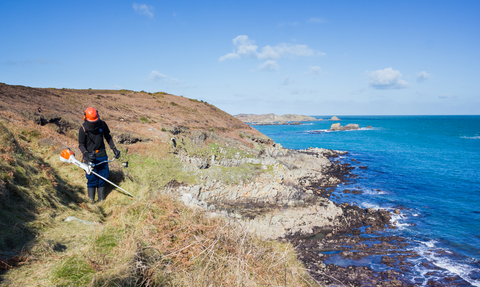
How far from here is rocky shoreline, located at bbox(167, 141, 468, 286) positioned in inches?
464

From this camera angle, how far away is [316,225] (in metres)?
15.7

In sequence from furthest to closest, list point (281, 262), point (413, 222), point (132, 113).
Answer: point (132, 113), point (413, 222), point (281, 262)

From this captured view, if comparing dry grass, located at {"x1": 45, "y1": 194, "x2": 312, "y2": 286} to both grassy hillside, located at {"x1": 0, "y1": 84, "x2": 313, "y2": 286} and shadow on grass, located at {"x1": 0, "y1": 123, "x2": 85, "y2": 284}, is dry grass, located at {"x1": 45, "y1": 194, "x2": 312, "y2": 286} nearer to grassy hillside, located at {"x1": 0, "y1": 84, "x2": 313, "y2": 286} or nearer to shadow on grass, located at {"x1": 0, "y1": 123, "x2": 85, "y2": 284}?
grassy hillside, located at {"x1": 0, "y1": 84, "x2": 313, "y2": 286}

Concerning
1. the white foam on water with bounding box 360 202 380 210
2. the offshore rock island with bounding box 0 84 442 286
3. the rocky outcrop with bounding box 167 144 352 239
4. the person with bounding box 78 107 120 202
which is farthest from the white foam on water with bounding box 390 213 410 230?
the person with bounding box 78 107 120 202

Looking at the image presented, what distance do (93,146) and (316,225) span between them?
47.6 feet

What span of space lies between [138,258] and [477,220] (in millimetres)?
24990

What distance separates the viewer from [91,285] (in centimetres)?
249

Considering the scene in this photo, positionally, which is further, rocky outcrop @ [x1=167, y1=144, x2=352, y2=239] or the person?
rocky outcrop @ [x1=167, y1=144, x2=352, y2=239]

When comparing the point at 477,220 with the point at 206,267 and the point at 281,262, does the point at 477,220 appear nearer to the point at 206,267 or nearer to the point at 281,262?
the point at 281,262

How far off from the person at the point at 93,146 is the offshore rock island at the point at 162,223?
1.27 ft

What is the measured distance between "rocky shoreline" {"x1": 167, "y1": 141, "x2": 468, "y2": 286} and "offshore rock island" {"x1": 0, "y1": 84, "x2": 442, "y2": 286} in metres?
0.08

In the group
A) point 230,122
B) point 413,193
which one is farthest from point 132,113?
point 413,193

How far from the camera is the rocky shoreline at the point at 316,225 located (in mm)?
11797

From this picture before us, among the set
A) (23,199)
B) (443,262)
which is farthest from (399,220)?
(23,199)
